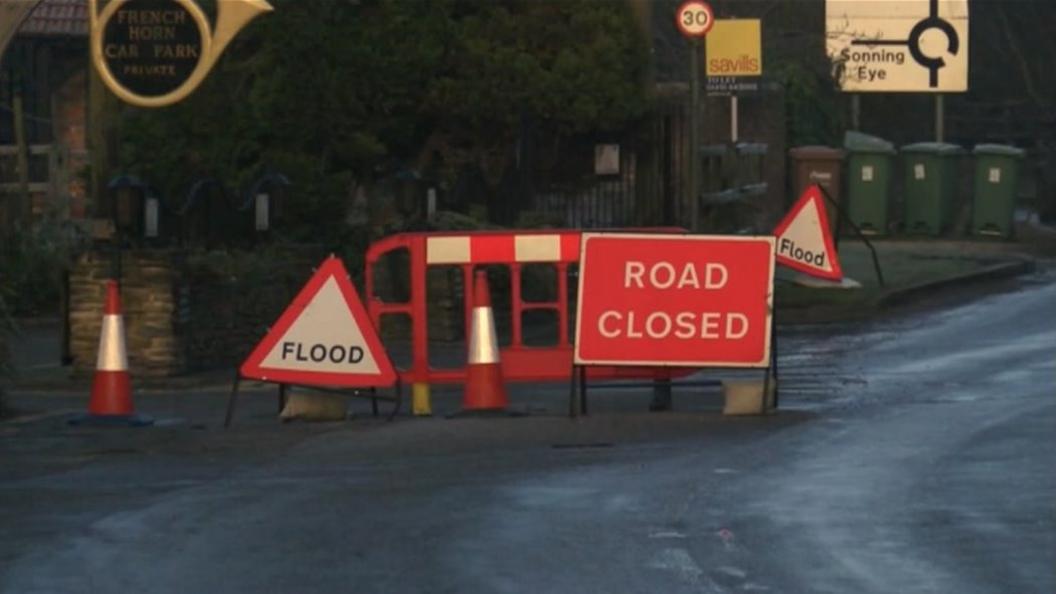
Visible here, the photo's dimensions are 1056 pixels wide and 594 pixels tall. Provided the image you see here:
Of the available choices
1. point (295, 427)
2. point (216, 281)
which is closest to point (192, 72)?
point (216, 281)

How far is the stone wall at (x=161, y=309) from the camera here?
18.8 meters

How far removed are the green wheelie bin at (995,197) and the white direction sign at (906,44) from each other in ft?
29.4

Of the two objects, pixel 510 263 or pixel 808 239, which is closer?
pixel 510 263

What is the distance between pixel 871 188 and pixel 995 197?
6.15 feet

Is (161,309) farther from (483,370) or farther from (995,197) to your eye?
(995,197)

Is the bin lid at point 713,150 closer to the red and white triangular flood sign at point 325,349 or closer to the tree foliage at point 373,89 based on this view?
the tree foliage at point 373,89

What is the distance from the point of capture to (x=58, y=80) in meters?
32.2

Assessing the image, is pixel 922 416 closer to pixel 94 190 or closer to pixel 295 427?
pixel 295 427

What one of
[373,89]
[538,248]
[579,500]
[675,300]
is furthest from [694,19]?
[579,500]

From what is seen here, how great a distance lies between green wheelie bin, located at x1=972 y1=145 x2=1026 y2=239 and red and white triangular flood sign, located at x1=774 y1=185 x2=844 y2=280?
36.5 feet

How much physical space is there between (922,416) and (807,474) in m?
2.65

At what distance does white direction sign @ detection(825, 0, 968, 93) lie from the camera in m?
43.7

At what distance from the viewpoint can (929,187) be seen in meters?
35.1

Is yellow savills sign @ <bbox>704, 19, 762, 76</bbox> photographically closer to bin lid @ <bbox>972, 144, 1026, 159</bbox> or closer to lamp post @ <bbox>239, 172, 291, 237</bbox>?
bin lid @ <bbox>972, 144, 1026, 159</bbox>
